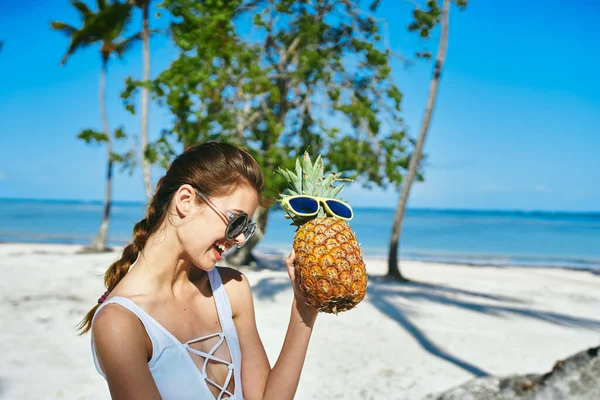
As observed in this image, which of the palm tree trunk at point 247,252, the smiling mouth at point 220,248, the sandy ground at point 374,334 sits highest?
the smiling mouth at point 220,248

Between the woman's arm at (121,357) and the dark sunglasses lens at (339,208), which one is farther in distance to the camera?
the dark sunglasses lens at (339,208)

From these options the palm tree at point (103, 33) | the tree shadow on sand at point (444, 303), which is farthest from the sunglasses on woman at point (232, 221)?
the palm tree at point (103, 33)

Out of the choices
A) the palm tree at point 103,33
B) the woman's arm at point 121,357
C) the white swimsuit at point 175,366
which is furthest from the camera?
the palm tree at point 103,33

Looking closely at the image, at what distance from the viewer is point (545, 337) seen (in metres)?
7.59

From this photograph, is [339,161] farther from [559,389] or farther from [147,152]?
[559,389]

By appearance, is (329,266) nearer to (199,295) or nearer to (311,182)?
(311,182)

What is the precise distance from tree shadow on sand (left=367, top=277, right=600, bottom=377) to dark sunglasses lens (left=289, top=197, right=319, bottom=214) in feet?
16.0

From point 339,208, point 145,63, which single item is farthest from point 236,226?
point 145,63

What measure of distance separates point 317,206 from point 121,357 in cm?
105

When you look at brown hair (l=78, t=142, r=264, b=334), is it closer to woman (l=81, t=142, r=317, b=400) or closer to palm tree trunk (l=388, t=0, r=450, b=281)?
woman (l=81, t=142, r=317, b=400)

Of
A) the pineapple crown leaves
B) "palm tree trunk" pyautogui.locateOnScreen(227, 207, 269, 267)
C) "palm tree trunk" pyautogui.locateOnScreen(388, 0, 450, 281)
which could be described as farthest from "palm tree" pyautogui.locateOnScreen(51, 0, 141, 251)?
the pineapple crown leaves

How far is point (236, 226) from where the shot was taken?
1.99 meters

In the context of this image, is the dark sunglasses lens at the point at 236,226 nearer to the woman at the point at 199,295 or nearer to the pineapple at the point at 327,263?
the woman at the point at 199,295

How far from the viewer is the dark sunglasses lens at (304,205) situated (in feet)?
7.23
